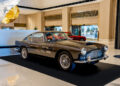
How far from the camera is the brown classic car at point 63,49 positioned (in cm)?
291

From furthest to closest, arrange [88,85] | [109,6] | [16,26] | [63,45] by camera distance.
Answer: [16,26] → [109,6] → [63,45] → [88,85]

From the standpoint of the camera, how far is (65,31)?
1734 centimetres

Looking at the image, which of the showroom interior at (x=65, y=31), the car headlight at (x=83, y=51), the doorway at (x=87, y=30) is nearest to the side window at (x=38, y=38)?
the showroom interior at (x=65, y=31)

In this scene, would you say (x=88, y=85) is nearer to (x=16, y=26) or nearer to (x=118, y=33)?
(x=118, y=33)

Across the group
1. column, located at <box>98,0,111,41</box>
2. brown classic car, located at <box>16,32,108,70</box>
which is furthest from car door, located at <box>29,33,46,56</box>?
column, located at <box>98,0,111,41</box>

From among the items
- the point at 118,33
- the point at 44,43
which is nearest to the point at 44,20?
the point at 118,33

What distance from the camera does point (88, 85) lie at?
91.1 inches

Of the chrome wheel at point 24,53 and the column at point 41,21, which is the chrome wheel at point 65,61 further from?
the column at point 41,21

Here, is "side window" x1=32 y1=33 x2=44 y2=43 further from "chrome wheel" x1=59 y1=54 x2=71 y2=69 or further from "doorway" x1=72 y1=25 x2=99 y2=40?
"doorway" x1=72 y1=25 x2=99 y2=40

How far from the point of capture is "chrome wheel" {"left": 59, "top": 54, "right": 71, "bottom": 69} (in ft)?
10.4

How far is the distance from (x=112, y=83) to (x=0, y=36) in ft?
22.8

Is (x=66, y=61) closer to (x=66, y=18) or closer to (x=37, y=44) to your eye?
(x=37, y=44)

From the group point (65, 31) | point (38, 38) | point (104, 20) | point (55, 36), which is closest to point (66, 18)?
point (65, 31)

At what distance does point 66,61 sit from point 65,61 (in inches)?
1.3
